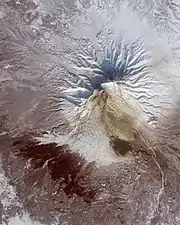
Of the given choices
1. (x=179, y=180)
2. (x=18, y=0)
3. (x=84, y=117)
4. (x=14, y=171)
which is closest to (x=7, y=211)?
(x=14, y=171)

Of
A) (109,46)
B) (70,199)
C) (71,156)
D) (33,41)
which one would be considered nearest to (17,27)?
(33,41)

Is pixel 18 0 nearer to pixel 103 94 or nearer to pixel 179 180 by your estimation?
pixel 103 94

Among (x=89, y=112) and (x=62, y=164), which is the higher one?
(x=89, y=112)

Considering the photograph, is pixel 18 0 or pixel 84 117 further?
pixel 18 0

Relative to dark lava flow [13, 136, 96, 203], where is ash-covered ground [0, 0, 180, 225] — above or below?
above

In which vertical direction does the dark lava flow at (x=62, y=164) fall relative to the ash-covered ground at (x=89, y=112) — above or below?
below

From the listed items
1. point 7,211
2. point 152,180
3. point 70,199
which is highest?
point 152,180

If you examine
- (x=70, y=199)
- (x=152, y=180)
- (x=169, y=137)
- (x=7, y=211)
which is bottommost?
(x=7, y=211)

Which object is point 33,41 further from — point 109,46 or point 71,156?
point 71,156

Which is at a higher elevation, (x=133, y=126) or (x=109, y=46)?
(x=109, y=46)
